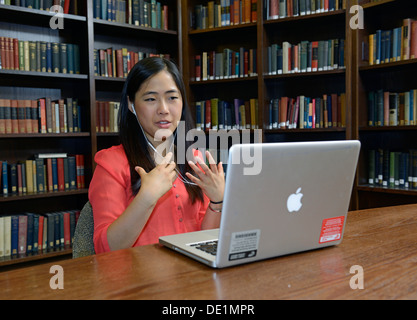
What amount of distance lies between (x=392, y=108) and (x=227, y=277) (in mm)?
2383

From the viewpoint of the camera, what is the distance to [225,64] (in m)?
3.30

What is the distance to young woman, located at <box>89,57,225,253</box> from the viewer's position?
3.75 feet

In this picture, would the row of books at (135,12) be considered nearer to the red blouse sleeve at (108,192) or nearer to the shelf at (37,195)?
the shelf at (37,195)

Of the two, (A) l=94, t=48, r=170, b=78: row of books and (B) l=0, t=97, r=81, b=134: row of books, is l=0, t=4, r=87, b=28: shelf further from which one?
(B) l=0, t=97, r=81, b=134: row of books

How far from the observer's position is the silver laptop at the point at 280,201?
30.3 inches

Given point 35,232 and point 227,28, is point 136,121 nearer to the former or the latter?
point 35,232

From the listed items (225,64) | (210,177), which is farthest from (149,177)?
(225,64)

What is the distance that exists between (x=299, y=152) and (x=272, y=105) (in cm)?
235

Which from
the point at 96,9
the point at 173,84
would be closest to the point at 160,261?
the point at 173,84

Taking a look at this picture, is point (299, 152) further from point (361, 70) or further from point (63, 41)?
point (63, 41)

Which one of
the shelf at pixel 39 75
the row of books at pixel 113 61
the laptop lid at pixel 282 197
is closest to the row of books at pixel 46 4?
the row of books at pixel 113 61

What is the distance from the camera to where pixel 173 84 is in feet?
4.82

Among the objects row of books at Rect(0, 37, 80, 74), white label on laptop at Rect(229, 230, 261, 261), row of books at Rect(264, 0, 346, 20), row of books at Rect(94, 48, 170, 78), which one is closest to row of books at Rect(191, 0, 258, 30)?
row of books at Rect(264, 0, 346, 20)
